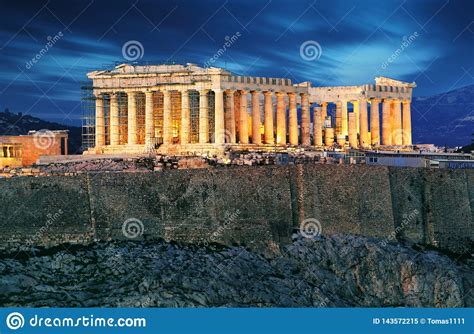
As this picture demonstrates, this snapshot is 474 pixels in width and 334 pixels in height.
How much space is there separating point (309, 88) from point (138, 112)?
58.7 ft

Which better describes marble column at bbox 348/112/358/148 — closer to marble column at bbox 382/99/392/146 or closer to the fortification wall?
marble column at bbox 382/99/392/146

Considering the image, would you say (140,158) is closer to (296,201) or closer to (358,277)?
(296,201)

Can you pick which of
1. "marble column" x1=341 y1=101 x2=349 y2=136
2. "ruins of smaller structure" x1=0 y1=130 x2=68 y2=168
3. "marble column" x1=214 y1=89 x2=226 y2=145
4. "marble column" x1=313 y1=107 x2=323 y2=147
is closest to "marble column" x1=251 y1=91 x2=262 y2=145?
"marble column" x1=214 y1=89 x2=226 y2=145

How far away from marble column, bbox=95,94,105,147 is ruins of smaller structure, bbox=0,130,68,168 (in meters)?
6.03

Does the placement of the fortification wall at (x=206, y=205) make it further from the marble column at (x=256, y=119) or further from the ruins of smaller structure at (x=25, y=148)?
the ruins of smaller structure at (x=25, y=148)

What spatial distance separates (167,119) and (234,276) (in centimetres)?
3715

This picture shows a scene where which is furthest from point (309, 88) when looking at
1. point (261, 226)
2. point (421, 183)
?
point (261, 226)

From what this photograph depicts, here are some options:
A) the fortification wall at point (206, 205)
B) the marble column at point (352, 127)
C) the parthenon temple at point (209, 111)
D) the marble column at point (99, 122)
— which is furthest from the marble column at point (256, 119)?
the fortification wall at point (206, 205)

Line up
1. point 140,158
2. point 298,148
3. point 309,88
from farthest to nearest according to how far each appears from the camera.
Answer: point 309,88 < point 298,148 < point 140,158

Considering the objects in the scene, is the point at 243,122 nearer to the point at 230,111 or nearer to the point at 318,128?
the point at 230,111

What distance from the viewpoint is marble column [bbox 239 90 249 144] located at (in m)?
85.9

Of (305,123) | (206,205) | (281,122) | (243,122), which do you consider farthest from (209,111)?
(206,205)

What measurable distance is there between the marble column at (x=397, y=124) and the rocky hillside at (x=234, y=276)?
37266 mm

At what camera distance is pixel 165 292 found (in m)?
47.6
